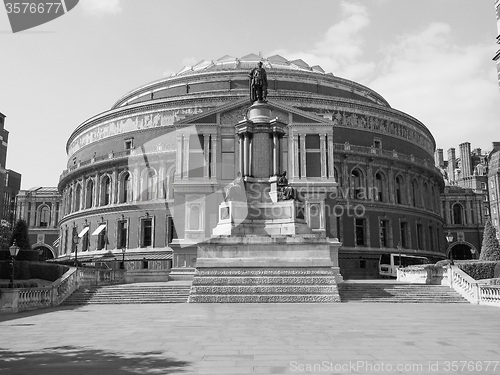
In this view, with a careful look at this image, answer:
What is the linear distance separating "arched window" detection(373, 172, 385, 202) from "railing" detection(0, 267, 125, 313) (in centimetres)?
3325

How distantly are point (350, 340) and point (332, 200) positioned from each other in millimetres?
41120

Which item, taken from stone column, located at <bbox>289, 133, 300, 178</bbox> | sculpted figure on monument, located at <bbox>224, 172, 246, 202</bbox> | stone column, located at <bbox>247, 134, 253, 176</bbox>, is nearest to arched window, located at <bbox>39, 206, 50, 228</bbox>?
stone column, located at <bbox>289, 133, 300, 178</bbox>

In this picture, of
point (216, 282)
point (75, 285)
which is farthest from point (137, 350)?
point (75, 285)

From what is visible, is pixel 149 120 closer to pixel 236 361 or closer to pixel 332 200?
pixel 332 200

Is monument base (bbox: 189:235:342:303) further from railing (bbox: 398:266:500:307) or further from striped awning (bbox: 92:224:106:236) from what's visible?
striped awning (bbox: 92:224:106:236)

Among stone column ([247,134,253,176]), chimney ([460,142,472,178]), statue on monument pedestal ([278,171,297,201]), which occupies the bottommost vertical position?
statue on monument pedestal ([278,171,297,201])

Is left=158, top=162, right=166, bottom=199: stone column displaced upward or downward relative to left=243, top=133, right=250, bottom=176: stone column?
upward

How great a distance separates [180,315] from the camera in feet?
55.8

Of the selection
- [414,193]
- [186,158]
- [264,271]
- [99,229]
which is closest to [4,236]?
[99,229]

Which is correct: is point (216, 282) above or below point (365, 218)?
below

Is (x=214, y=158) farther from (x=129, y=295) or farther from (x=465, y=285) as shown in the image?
(x=465, y=285)

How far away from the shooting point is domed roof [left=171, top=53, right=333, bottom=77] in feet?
215

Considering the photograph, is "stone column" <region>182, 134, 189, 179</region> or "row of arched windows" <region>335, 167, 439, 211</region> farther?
"row of arched windows" <region>335, 167, 439, 211</region>

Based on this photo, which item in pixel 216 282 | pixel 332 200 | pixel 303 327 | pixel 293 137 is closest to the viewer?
pixel 303 327
